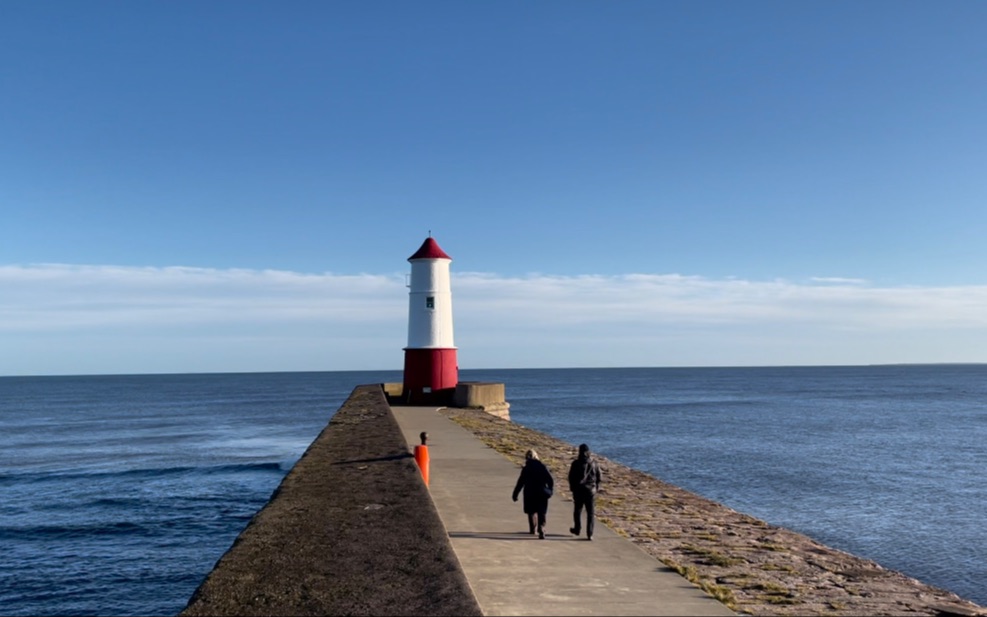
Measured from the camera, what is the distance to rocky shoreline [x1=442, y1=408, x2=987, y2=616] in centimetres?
934

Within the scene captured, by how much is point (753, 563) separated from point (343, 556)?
552 centimetres

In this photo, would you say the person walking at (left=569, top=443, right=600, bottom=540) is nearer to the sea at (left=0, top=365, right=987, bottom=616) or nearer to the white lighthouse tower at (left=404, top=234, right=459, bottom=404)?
the sea at (left=0, top=365, right=987, bottom=616)

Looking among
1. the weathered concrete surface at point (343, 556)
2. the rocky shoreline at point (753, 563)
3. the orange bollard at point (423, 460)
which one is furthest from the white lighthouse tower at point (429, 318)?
the weathered concrete surface at point (343, 556)

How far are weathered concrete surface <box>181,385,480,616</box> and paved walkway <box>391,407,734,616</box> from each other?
2.06 ft

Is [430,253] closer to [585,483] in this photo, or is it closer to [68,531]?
[68,531]

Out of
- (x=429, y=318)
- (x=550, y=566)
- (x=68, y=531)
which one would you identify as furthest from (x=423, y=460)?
(x=429, y=318)

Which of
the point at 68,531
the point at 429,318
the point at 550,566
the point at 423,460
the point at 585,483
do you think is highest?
the point at 429,318

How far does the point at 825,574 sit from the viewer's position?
36.5 feet

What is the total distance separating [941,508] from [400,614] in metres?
23.2

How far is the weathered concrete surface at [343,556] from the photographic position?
23.2 ft

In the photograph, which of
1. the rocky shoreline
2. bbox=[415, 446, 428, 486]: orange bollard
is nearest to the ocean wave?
bbox=[415, 446, 428, 486]: orange bollard

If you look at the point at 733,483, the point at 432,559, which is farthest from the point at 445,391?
the point at 432,559

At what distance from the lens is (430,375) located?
3547cm

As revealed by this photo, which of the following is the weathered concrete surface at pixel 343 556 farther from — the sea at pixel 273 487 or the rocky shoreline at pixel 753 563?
the sea at pixel 273 487
